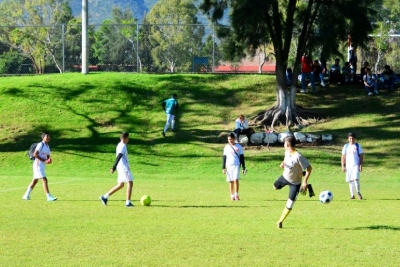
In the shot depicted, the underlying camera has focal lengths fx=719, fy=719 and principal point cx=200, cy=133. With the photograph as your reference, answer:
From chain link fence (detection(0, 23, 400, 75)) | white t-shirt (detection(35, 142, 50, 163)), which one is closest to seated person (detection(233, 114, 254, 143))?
chain link fence (detection(0, 23, 400, 75))

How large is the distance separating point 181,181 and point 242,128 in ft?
21.6

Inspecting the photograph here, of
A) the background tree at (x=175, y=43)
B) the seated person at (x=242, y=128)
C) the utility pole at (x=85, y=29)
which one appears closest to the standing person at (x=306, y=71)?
the seated person at (x=242, y=128)

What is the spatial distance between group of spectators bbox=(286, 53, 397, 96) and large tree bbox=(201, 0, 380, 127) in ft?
6.05

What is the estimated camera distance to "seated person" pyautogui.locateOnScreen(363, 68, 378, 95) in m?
38.7

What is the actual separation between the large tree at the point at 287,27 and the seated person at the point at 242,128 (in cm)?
305

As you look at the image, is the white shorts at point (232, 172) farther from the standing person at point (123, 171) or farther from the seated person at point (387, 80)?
the seated person at point (387, 80)

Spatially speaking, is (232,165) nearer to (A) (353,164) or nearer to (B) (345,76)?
(A) (353,164)

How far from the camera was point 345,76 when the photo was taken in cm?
4075

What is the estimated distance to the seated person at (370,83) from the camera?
1523 inches

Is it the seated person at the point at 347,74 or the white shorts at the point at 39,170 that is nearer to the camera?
the white shorts at the point at 39,170

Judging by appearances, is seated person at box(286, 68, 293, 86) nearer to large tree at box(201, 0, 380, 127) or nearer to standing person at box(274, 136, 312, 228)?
large tree at box(201, 0, 380, 127)

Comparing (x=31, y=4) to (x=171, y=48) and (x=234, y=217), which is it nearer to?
(x=171, y=48)

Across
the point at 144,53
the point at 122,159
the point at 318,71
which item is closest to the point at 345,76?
the point at 318,71

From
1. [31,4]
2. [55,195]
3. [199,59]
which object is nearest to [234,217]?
[55,195]
